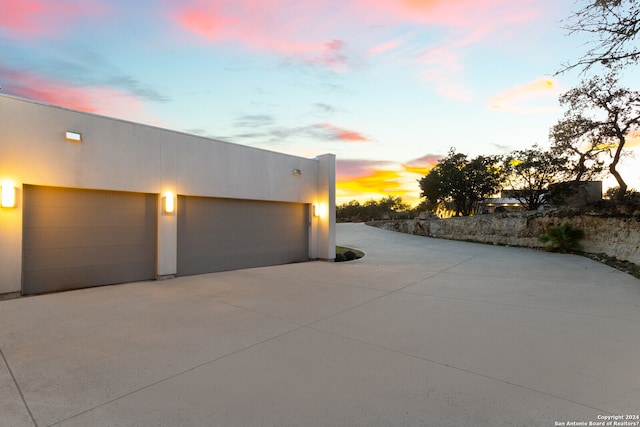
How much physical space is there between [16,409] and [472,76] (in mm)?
10745

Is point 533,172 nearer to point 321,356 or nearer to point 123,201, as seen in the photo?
point 321,356

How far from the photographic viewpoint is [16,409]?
81.7 inches

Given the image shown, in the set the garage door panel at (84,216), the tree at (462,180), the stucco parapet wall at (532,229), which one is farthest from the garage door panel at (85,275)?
the tree at (462,180)

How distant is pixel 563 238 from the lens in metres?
11.1

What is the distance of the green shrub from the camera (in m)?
11.1

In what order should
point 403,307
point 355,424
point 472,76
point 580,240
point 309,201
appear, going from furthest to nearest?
1. point 580,240
2. point 309,201
3. point 472,76
4. point 403,307
5. point 355,424

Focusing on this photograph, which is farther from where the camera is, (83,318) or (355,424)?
(83,318)

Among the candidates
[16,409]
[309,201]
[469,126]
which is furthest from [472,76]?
Result: [16,409]

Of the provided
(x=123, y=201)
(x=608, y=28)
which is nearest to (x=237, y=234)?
(x=123, y=201)

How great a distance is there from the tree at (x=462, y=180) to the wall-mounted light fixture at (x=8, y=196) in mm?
19372

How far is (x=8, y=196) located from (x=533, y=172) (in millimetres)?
19850

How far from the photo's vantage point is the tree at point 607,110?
10.5 metres

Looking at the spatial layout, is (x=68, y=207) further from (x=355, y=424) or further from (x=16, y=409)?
(x=355, y=424)

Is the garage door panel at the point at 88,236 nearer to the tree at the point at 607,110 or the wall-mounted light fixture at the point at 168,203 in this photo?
the wall-mounted light fixture at the point at 168,203
